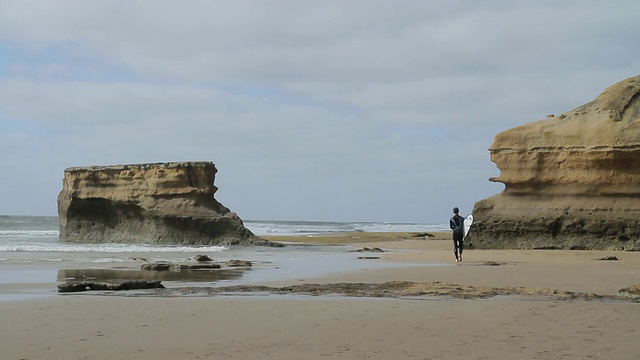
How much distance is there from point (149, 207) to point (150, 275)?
21.6 meters

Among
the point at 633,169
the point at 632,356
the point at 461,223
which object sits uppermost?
the point at 633,169

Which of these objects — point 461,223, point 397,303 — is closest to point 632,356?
point 397,303

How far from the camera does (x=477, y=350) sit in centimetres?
675

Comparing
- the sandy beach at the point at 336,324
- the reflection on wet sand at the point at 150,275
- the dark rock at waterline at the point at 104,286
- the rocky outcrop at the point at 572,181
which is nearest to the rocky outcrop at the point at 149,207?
the rocky outcrop at the point at 572,181

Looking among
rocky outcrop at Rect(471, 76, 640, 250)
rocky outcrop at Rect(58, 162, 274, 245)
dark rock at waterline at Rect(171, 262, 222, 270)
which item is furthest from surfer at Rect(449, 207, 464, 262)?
rocky outcrop at Rect(58, 162, 274, 245)

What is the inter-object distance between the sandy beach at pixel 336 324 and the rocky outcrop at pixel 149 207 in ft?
77.1

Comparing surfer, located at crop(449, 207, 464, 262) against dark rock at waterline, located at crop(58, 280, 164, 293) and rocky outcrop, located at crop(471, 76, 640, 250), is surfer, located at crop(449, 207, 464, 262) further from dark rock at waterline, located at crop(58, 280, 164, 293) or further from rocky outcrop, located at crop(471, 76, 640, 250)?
dark rock at waterline, located at crop(58, 280, 164, 293)

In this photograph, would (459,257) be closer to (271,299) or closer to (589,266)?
(589,266)

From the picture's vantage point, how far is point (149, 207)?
37312 mm

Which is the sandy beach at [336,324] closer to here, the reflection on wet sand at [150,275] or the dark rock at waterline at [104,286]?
the dark rock at waterline at [104,286]

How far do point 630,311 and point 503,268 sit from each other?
7.63 metres

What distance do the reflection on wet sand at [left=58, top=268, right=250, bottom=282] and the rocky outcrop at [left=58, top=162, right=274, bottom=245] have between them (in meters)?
17.4

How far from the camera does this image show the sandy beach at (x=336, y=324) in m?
6.78

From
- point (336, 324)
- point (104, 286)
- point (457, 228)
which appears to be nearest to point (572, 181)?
point (457, 228)
